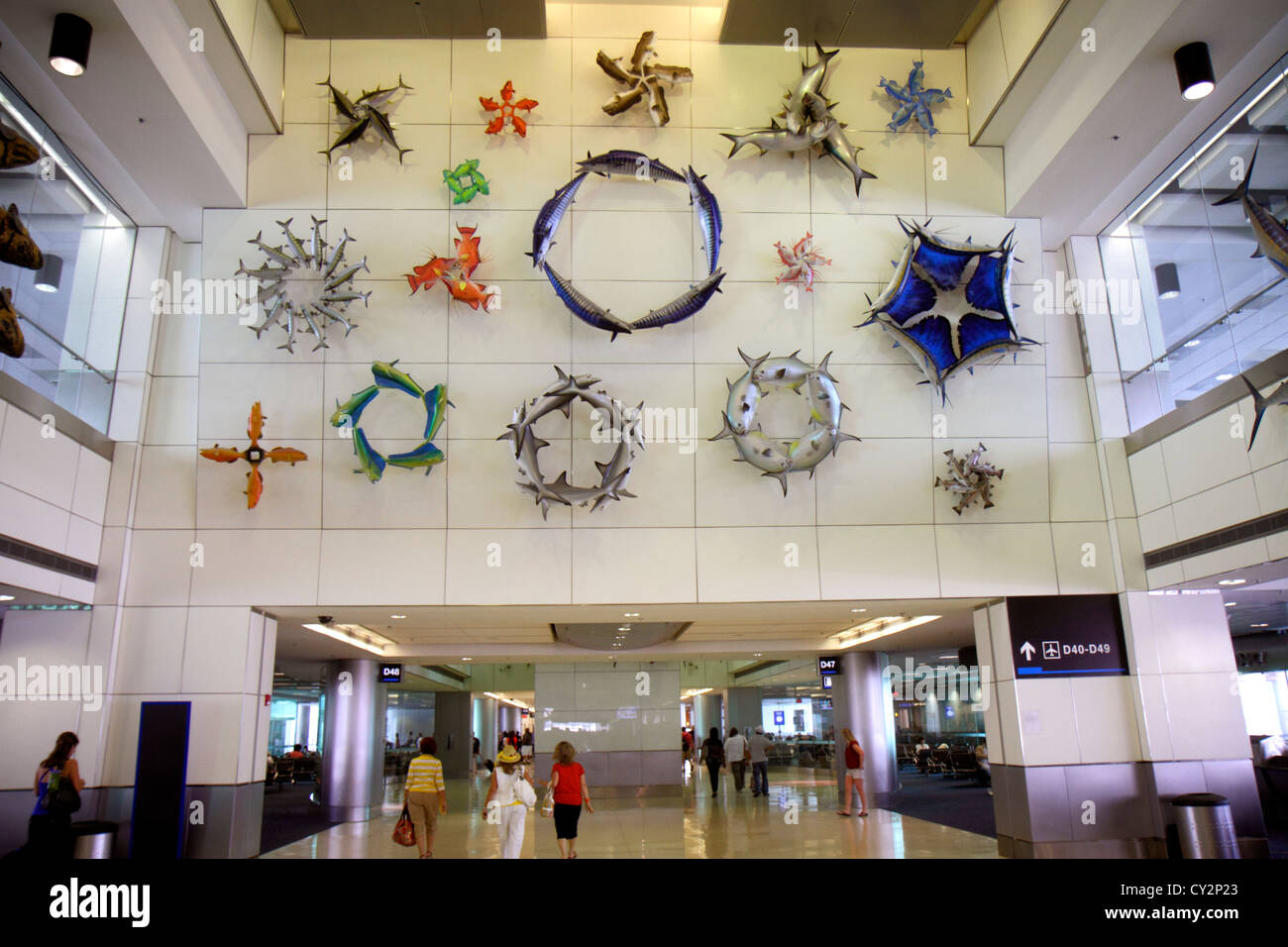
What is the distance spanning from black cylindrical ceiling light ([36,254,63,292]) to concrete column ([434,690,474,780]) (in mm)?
24648

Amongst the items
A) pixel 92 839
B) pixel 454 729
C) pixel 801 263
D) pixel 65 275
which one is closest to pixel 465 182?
pixel 801 263

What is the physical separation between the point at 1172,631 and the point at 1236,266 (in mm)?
4484

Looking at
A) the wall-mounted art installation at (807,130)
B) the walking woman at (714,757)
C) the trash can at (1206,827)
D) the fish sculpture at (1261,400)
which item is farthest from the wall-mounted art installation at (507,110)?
the walking woman at (714,757)

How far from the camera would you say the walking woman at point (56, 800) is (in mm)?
8562

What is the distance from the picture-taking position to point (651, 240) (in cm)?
1176

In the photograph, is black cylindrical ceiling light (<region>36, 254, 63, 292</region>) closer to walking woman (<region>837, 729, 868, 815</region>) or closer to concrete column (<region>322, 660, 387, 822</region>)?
concrete column (<region>322, 660, 387, 822</region>)

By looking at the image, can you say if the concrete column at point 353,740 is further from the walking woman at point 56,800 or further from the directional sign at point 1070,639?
the directional sign at point 1070,639

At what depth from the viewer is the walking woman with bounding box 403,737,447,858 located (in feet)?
33.6

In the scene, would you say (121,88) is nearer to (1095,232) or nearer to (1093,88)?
(1093,88)

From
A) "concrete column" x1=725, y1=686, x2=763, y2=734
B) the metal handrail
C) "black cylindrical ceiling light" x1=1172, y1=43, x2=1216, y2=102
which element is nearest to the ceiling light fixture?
the metal handrail

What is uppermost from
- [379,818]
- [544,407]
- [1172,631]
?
[544,407]

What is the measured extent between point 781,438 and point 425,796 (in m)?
6.09

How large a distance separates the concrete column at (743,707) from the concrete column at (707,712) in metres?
3.01
